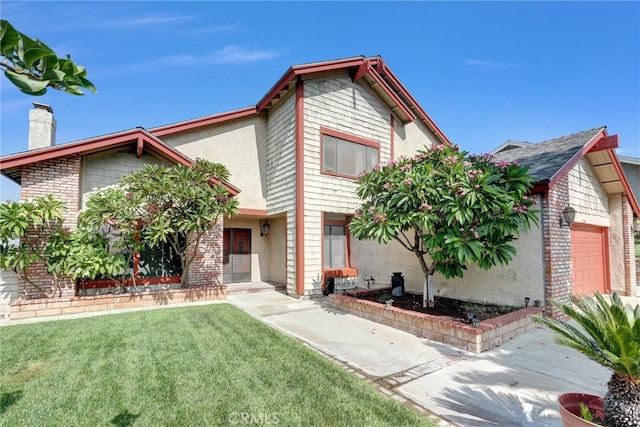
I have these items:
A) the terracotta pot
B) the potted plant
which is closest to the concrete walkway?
the terracotta pot

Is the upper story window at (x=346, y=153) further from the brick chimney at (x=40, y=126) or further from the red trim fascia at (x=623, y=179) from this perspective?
the brick chimney at (x=40, y=126)

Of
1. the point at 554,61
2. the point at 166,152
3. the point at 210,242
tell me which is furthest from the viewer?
the point at 554,61

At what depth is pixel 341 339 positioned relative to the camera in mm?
5988

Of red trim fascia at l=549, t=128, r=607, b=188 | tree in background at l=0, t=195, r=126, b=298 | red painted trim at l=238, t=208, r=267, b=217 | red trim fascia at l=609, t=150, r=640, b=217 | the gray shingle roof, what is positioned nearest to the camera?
tree in background at l=0, t=195, r=126, b=298

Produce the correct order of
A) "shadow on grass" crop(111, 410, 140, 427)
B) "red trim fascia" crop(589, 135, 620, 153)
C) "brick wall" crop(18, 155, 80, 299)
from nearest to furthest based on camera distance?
"shadow on grass" crop(111, 410, 140, 427) < "brick wall" crop(18, 155, 80, 299) < "red trim fascia" crop(589, 135, 620, 153)

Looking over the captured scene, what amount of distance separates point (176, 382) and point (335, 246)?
27.6 feet

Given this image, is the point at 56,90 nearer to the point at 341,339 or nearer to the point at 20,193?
the point at 341,339

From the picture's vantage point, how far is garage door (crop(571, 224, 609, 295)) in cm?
897

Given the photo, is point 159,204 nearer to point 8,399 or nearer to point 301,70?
point 8,399

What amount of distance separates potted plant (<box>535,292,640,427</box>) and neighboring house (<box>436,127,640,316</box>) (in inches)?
200

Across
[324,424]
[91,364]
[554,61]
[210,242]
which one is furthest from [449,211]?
[554,61]

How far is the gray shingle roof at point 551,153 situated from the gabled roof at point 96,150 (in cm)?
906

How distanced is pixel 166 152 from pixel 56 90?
9231mm

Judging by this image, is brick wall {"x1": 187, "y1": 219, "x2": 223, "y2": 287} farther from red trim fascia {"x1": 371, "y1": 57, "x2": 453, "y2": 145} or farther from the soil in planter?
red trim fascia {"x1": 371, "y1": 57, "x2": 453, "y2": 145}
